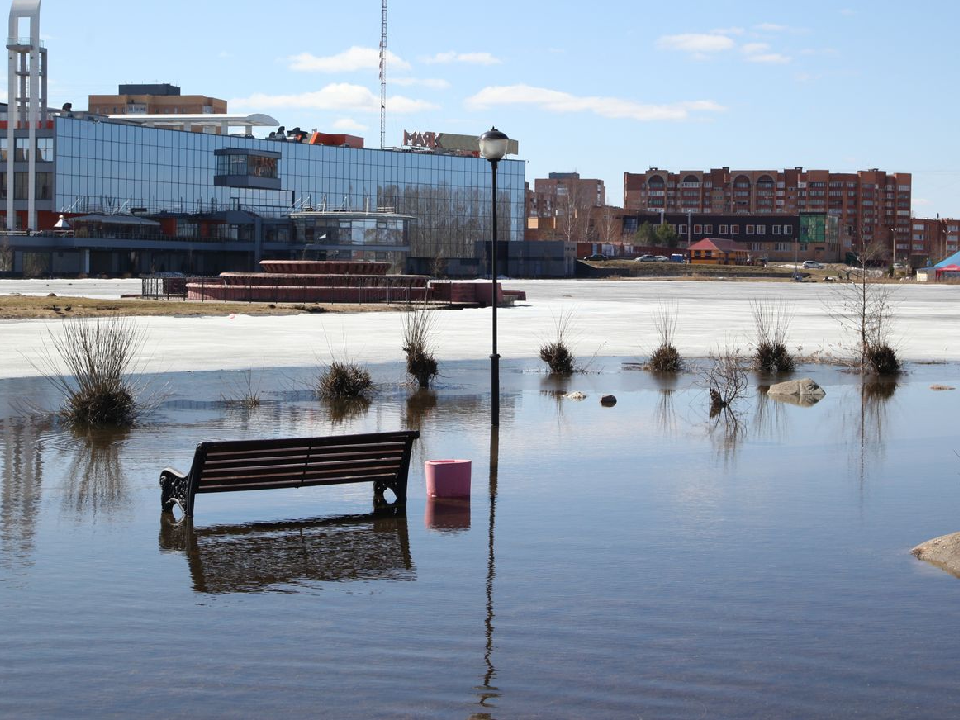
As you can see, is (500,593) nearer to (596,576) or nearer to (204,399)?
(596,576)

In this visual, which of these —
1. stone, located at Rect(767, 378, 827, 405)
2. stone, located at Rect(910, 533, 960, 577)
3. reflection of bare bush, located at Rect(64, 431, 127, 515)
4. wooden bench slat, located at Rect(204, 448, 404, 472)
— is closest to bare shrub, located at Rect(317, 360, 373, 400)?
reflection of bare bush, located at Rect(64, 431, 127, 515)

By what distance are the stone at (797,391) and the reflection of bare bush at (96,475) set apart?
36.7 feet

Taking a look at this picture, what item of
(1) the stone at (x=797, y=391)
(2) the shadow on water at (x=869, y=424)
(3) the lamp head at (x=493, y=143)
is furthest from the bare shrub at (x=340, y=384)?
(2) the shadow on water at (x=869, y=424)

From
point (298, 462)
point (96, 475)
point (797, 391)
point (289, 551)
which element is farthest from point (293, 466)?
point (797, 391)

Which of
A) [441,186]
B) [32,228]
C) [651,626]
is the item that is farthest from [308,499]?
[441,186]

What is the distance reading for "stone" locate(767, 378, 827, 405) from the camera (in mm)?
Result: 21703

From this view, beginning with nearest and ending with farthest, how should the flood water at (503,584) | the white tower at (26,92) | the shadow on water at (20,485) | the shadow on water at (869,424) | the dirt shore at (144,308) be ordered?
the flood water at (503,584), the shadow on water at (20,485), the shadow on water at (869,424), the dirt shore at (144,308), the white tower at (26,92)

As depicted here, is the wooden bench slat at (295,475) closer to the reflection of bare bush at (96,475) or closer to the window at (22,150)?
the reflection of bare bush at (96,475)

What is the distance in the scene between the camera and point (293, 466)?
11.5 metres

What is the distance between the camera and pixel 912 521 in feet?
37.8

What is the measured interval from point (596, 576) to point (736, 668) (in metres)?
2.18

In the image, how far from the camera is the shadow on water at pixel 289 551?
9.41 meters

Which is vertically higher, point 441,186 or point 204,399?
point 441,186

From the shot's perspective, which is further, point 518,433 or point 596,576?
point 518,433
